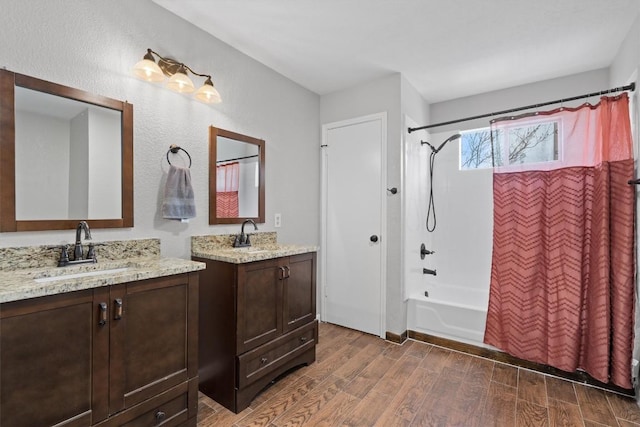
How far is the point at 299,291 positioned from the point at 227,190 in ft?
3.14

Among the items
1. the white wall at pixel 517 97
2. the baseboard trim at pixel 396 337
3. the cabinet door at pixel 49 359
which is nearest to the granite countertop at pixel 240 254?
the cabinet door at pixel 49 359

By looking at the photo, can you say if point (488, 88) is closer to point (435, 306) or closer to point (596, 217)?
point (596, 217)

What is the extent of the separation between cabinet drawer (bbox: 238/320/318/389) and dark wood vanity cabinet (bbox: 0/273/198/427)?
31 centimetres

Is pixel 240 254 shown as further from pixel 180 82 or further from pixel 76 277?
pixel 180 82

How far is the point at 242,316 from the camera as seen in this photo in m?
1.80

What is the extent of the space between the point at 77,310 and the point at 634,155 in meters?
3.27

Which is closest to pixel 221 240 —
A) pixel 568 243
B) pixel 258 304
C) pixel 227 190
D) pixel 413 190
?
pixel 227 190

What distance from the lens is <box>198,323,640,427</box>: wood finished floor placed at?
173cm

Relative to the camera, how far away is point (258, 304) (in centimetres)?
192

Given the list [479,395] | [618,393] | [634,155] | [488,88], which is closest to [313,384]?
[479,395]

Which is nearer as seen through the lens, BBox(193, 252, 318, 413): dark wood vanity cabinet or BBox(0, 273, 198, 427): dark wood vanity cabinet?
BBox(0, 273, 198, 427): dark wood vanity cabinet

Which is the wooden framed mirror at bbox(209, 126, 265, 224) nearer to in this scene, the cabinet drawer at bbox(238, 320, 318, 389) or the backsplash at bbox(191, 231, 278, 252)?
the backsplash at bbox(191, 231, 278, 252)

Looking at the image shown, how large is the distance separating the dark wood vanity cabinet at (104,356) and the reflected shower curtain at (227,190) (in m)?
0.81

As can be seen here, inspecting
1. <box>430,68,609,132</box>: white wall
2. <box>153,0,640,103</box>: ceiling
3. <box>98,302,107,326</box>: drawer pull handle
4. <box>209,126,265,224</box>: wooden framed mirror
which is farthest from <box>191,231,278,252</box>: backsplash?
<box>430,68,609,132</box>: white wall
